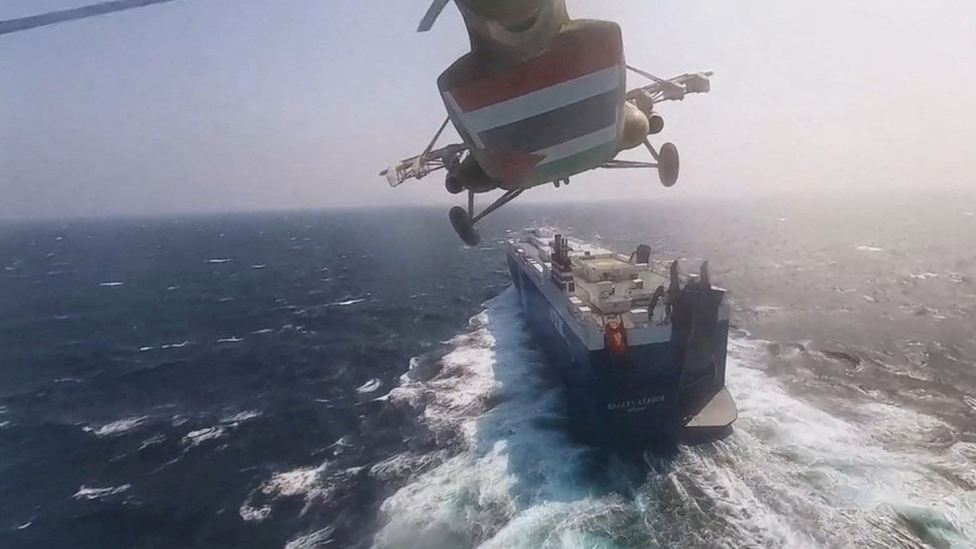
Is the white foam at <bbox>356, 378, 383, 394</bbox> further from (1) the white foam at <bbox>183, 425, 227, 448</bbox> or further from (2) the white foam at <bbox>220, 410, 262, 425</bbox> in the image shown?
(1) the white foam at <bbox>183, 425, 227, 448</bbox>

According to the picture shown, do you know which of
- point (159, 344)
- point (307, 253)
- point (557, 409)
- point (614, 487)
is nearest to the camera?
point (614, 487)

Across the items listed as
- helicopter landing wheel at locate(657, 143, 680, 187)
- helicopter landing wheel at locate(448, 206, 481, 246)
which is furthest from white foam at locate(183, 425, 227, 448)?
helicopter landing wheel at locate(657, 143, 680, 187)


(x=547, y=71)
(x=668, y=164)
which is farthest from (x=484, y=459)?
(x=547, y=71)

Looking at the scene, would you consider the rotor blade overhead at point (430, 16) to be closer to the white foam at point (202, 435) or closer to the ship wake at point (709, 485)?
the ship wake at point (709, 485)

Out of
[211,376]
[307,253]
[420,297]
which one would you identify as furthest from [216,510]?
[307,253]

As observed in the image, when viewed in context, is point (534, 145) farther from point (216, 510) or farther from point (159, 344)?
point (159, 344)

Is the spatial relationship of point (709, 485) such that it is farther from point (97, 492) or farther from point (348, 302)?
point (348, 302)

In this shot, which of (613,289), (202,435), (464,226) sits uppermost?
(464,226)
